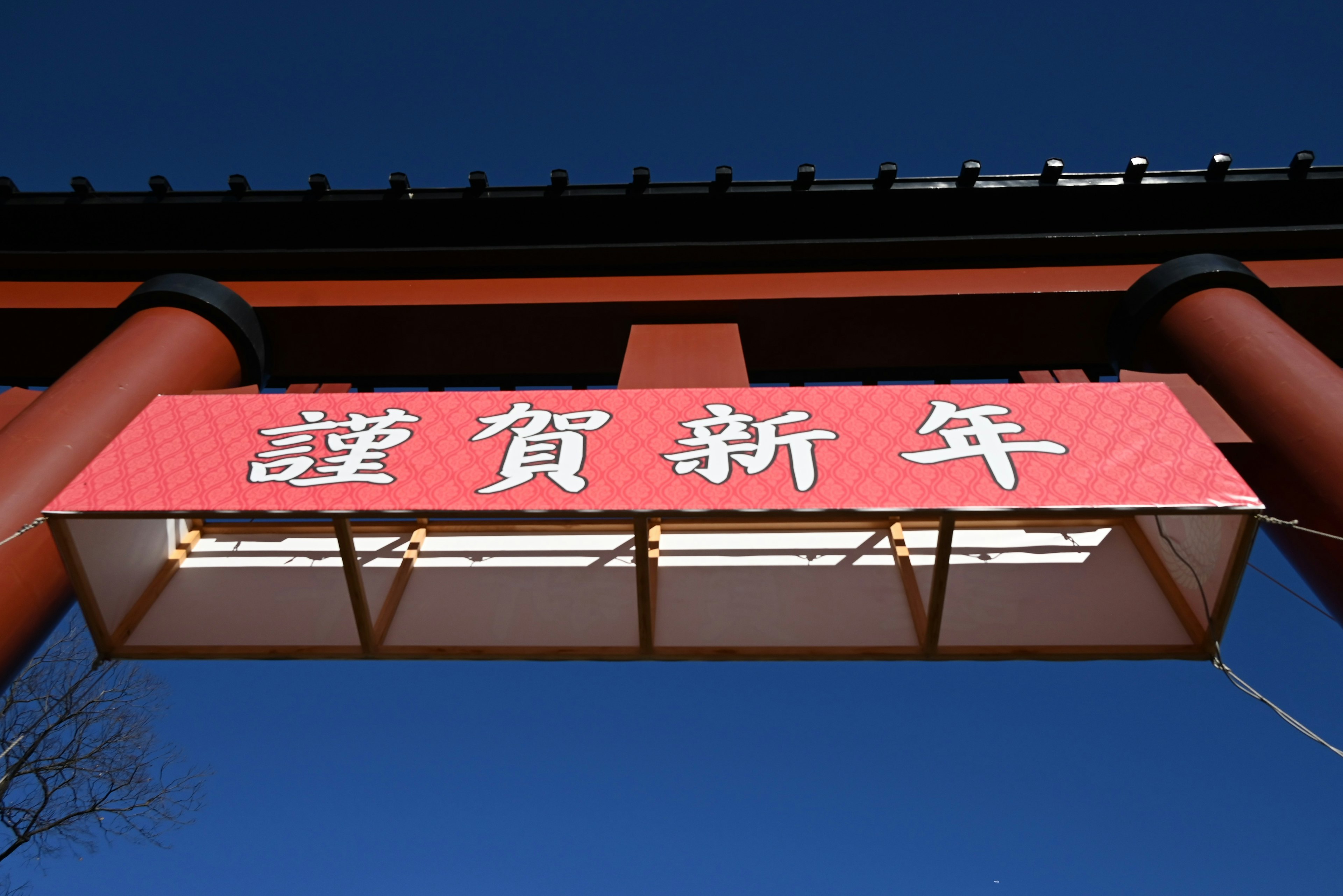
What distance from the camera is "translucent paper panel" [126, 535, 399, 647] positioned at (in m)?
4.83

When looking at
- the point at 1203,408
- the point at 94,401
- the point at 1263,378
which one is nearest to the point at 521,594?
the point at 94,401

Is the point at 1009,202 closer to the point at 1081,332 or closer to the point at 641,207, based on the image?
the point at 1081,332

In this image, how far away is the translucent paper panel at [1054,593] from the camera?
4570 millimetres

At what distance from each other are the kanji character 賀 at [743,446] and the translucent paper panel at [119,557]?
314 centimetres

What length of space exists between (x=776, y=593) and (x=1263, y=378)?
3.88 m

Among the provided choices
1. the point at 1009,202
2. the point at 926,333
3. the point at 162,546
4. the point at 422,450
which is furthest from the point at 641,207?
the point at 162,546

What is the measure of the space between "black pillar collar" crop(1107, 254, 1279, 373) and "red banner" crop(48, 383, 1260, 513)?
2851 mm

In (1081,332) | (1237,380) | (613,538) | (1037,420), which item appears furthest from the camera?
(1081,332)

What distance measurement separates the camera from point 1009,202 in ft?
25.1

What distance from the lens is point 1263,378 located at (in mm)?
5738

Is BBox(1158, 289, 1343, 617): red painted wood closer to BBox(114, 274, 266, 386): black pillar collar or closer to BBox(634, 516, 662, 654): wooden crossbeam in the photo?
BBox(634, 516, 662, 654): wooden crossbeam

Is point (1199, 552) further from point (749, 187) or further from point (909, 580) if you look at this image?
point (749, 187)

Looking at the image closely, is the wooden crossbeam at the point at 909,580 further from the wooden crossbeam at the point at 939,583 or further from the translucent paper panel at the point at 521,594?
the translucent paper panel at the point at 521,594

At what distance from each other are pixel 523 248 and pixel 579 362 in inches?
48.0
